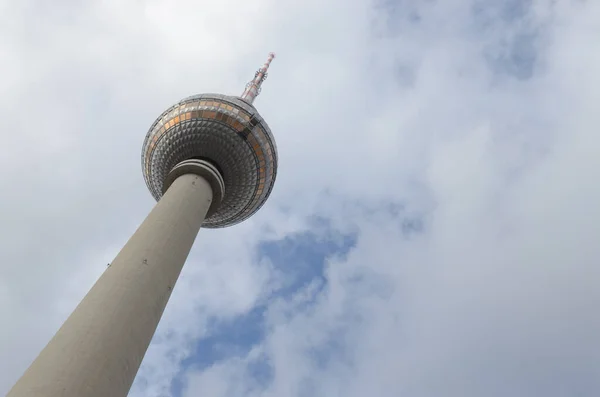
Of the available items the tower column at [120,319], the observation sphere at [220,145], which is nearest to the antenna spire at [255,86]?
the observation sphere at [220,145]

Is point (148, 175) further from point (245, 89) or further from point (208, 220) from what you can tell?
point (245, 89)

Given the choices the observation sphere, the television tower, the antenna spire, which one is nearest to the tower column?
the television tower

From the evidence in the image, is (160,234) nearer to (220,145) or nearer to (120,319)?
(120,319)

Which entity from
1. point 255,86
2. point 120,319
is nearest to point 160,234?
point 120,319

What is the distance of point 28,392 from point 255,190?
27595mm

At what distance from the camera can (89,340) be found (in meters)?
16.8

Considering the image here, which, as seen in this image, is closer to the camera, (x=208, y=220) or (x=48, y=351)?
(x=48, y=351)

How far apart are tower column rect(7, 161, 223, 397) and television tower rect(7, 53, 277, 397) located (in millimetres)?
37

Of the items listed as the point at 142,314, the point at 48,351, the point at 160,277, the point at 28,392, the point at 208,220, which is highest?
the point at 208,220

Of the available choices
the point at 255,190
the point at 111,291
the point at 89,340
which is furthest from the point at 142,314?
the point at 255,190

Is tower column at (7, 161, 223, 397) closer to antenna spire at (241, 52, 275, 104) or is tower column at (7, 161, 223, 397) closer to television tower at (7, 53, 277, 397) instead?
television tower at (7, 53, 277, 397)

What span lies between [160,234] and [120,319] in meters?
6.30

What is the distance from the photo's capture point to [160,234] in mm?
23969

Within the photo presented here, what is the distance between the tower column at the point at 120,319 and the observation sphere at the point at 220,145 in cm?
972
